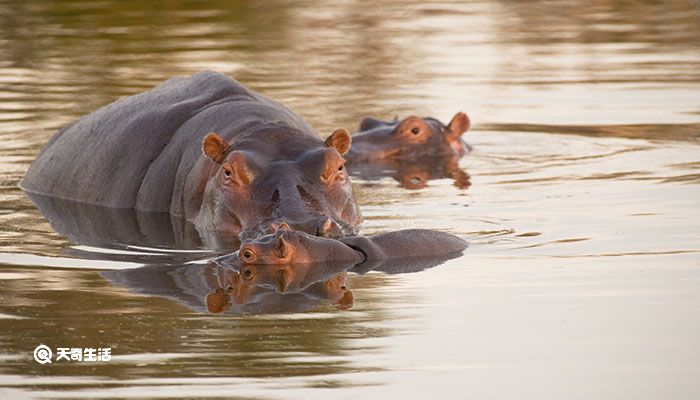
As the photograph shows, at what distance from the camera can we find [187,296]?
7824mm

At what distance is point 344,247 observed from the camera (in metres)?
8.41

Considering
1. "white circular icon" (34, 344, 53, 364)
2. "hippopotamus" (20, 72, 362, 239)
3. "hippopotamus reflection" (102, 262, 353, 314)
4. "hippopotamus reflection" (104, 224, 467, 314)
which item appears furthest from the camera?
"hippopotamus" (20, 72, 362, 239)

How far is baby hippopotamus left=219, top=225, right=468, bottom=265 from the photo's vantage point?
8211 millimetres

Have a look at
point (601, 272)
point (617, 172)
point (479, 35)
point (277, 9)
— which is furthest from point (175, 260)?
point (277, 9)

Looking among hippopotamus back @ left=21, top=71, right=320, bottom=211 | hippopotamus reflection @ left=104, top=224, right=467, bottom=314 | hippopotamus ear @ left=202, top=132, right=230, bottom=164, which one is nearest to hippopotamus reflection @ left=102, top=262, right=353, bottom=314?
hippopotamus reflection @ left=104, top=224, right=467, bottom=314

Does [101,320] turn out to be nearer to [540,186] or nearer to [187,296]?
[187,296]

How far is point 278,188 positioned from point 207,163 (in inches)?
41.1

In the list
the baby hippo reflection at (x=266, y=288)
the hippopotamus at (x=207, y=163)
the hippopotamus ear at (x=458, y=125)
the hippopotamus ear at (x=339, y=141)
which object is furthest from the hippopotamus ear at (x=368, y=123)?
the baby hippo reflection at (x=266, y=288)

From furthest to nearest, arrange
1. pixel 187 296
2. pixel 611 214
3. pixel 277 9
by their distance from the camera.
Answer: pixel 277 9 → pixel 611 214 → pixel 187 296

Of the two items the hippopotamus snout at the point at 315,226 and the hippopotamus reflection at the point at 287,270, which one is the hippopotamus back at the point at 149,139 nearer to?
the hippopotamus snout at the point at 315,226

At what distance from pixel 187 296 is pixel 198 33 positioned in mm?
15315

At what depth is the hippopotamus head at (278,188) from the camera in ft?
29.1

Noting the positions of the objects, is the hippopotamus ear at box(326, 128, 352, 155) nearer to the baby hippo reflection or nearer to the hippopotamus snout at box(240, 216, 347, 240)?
the hippopotamus snout at box(240, 216, 347, 240)

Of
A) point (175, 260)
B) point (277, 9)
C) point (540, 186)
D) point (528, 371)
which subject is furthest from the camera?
point (277, 9)
